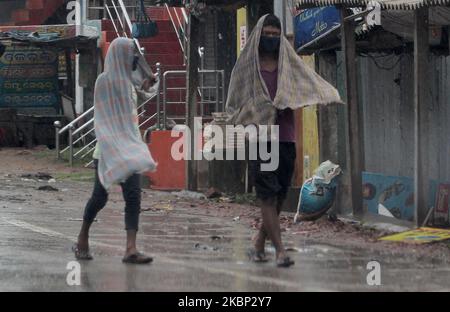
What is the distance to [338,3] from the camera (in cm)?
979

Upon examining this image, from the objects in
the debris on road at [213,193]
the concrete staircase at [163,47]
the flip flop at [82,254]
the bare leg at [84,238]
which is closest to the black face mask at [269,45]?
the bare leg at [84,238]

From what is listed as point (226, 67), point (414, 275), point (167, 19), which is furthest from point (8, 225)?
point (167, 19)

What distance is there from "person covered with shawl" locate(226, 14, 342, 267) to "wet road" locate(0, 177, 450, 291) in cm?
47

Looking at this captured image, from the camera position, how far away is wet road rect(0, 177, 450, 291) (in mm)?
6789

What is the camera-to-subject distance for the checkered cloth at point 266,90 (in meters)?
7.54

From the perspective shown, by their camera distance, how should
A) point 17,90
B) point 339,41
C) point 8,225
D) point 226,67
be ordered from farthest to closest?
point 17,90 < point 226,67 < point 339,41 < point 8,225

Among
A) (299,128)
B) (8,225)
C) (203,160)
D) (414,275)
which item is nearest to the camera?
(414,275)

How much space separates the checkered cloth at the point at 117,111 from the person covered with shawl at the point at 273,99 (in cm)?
86

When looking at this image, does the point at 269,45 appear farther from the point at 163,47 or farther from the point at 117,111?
the point at 163,47

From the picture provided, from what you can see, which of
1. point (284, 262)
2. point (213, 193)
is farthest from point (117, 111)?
point (213, 193)

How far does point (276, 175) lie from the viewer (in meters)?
7.59
